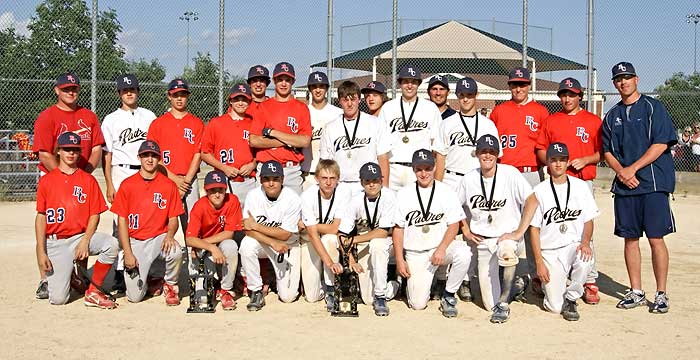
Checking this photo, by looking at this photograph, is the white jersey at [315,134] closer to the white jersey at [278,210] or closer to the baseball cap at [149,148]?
the white jersey at [278,210]

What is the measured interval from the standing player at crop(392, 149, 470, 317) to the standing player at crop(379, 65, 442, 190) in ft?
2.25

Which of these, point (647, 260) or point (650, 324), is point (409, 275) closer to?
point (650, 324)

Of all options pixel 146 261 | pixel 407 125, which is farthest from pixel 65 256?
pixel 407 125

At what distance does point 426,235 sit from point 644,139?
6.90 ft

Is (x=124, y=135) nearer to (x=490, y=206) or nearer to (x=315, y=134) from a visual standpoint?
(x=315, y=134)

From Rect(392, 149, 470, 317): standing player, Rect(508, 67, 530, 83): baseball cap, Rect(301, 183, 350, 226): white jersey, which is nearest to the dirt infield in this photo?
Rect(392, 149, 470, 317): standing player

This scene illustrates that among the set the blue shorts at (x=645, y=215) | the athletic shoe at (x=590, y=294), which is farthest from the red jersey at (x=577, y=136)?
the athletic shoe at (x=590, y=294)

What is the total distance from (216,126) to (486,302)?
3.08 metres

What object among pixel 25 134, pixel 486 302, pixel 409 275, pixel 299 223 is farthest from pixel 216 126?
pixel 25 134

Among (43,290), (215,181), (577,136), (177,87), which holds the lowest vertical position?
(43,290)

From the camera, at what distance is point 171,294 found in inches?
259

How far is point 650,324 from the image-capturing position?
585 cm

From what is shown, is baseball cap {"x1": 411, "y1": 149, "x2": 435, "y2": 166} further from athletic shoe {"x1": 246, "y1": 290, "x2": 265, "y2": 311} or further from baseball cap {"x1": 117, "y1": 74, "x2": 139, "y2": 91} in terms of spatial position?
baseball cap {"x1": 117, "y1": 74, "x2": 139, "y2": 91}

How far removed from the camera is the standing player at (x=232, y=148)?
279 inches
